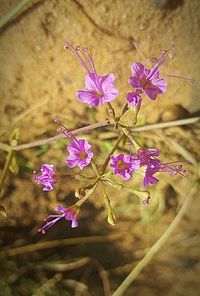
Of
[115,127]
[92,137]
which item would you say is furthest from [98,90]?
[92,137]

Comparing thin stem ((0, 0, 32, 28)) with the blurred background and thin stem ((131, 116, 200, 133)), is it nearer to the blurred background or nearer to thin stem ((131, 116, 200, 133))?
the blurred background

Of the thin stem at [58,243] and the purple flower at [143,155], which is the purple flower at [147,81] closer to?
the purple flower at [143,155]

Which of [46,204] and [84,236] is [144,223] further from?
[46,204]

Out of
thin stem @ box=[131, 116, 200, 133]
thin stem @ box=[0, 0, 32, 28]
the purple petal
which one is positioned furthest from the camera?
thin stem @ box=[131, 116, 200, 133]

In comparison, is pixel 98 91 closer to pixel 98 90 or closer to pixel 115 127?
pixel 98 90

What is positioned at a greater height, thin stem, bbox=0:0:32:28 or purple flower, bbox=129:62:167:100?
thin stem, bbox=0:0:32:28

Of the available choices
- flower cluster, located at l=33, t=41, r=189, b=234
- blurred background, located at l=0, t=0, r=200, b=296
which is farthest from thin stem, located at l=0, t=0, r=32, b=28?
flower cluster, located at l=33, t=41, r=189, b=234
